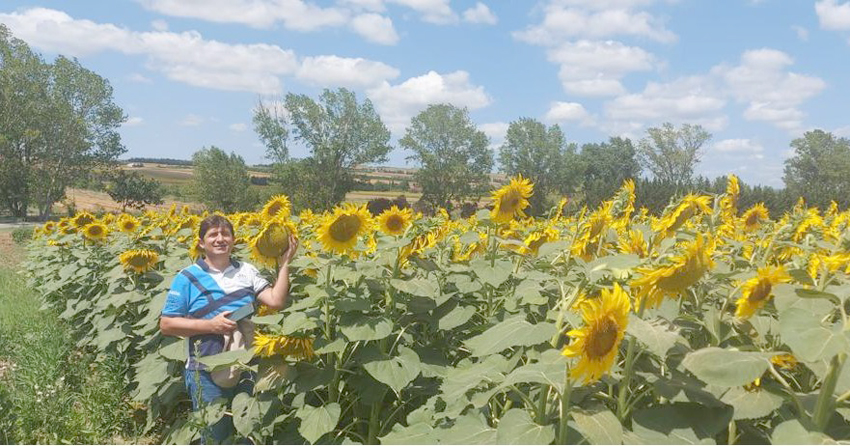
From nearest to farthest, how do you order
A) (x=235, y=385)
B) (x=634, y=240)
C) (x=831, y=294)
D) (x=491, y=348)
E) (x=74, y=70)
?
1. (x=831, y=294)
2. (x=491, y=348)
3. (x=634, y=240)
4. (x=235, y=385)
5. (x=74, y=70)

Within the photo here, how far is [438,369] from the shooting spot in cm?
258

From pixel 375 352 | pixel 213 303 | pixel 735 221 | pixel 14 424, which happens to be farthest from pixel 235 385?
pixel 735 221

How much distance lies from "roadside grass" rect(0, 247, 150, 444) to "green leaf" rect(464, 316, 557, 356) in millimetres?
2825

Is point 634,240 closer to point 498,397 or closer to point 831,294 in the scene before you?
point 498,397

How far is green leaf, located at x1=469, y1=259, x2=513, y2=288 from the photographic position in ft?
8.13

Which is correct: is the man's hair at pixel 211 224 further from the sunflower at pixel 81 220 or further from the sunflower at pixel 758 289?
the sunflower at pixel 81 220

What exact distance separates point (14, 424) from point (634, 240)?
3366 millimetres

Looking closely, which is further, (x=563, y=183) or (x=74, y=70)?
(x=563, y=183)

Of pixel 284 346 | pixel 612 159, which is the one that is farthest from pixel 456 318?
pixel 612 159

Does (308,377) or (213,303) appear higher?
(213,303)

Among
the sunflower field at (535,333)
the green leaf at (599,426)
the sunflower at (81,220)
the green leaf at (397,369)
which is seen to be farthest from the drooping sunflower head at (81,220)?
the green leaf at (599,426)

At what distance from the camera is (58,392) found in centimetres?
382

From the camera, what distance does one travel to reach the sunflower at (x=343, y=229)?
2699 millimetres

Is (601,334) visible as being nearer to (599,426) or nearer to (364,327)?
(599,426)
